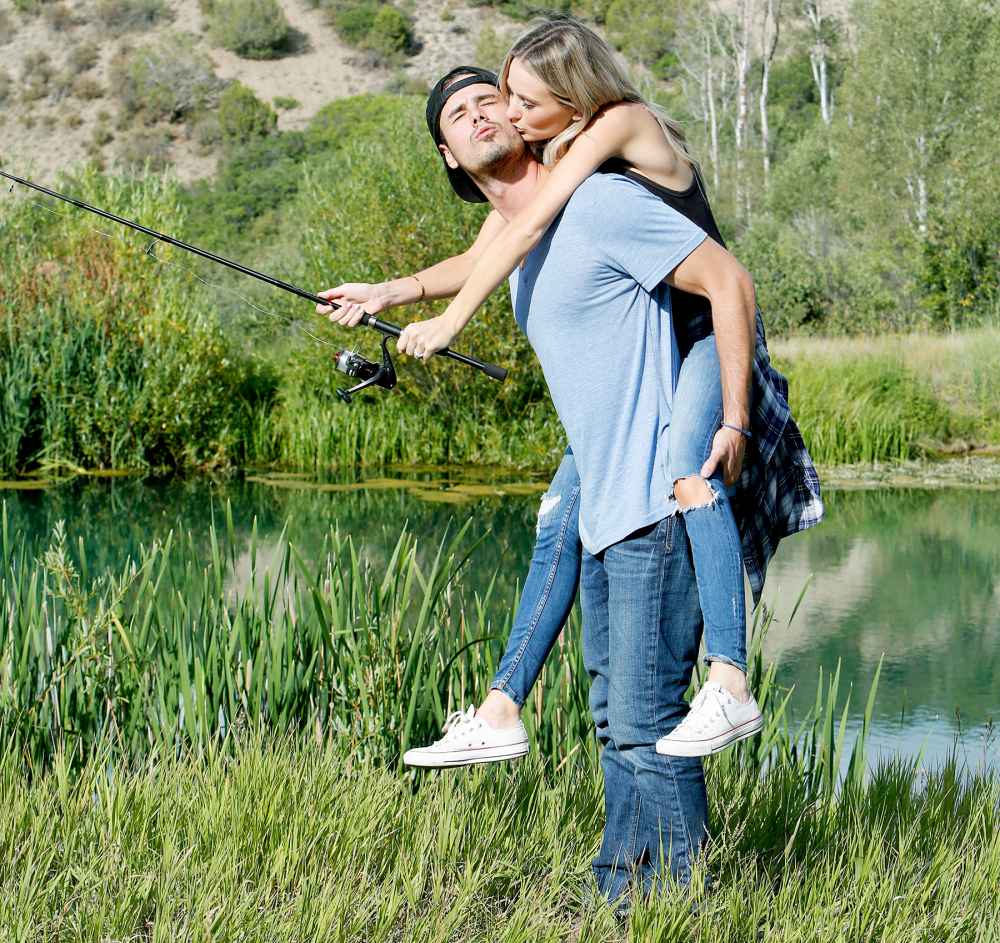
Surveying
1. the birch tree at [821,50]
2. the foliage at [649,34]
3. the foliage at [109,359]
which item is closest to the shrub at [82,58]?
the foliage at [649,34]

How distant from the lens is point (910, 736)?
4.84m

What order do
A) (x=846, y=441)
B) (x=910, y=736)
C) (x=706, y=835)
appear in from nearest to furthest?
(x=706, y=835), (x=910, y=736), (x=846, y=441)

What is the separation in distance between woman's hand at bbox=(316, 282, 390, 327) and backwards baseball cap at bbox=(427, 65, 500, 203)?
0.25 meters

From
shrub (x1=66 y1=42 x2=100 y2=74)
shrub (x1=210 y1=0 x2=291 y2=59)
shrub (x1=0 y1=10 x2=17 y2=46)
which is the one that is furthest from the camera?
shrub (x1=0 y1=10 x2=17 y2=46)

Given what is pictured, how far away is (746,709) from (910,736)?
3074mm

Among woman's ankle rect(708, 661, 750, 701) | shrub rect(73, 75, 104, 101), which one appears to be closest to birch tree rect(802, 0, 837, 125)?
shrub rect(73, 75, 104, 101)

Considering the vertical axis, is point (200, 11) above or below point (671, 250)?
above

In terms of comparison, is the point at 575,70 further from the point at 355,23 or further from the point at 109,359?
the point at 355,23

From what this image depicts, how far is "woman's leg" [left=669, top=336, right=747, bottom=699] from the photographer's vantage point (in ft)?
6.56

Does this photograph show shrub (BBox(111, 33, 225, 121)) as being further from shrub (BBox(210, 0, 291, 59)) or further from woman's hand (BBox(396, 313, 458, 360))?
woman's hand (BBox(396, 313, 458, 360))

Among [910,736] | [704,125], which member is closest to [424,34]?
[704,125]

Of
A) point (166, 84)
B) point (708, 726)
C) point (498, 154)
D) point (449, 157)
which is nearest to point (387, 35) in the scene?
point (166, 84)

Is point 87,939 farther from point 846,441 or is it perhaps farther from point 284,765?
point 846,441

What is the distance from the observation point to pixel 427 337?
7.10ft
